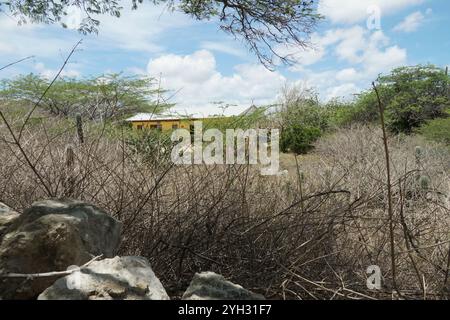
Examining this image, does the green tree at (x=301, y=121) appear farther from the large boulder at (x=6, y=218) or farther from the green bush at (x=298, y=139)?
the large boulder at (x=6, y=218)

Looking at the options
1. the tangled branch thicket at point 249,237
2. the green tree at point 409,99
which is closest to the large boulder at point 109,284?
the tangled branch thicket at point 249,237

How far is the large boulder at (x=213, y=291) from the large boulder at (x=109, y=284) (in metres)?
0.12

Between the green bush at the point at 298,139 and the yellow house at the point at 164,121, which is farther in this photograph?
the green bush at the point at 298,139

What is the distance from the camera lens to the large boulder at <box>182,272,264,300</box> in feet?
6.24

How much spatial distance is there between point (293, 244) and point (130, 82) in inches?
774

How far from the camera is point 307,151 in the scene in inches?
714

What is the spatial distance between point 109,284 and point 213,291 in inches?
16.2

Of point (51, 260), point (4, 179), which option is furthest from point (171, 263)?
point (4, 179)

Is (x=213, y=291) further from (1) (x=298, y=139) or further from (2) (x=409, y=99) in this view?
(2) (x=409, y=99)

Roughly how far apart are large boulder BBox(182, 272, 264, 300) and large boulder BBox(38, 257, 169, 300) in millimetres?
121

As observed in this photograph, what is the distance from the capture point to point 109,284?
182 cm

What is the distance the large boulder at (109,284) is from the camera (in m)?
1.75
